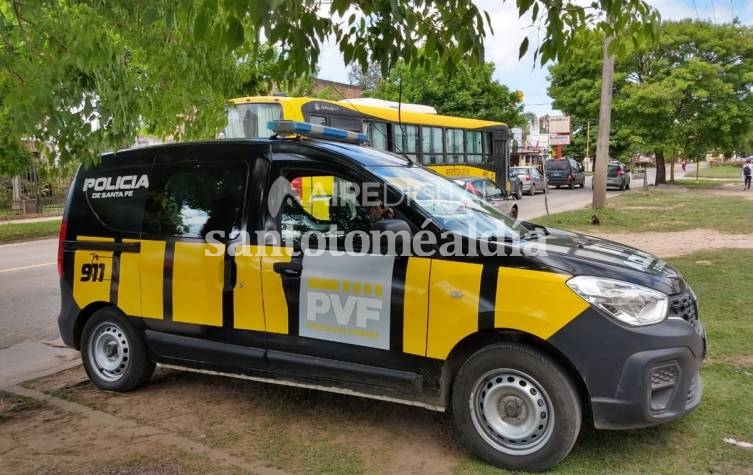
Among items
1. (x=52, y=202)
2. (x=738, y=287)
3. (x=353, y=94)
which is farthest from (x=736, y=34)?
(x=52, y=202)

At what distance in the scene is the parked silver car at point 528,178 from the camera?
3359 cm

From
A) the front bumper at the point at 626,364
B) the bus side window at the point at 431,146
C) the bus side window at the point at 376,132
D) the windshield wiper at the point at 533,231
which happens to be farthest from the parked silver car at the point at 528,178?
the front bumper at the point at 626,364

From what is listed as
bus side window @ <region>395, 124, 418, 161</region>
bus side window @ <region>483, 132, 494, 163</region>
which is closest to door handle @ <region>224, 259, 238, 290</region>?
bus side window @ <region>395, 124, 418, 161</region>

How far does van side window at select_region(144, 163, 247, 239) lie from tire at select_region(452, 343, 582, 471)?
184 cm

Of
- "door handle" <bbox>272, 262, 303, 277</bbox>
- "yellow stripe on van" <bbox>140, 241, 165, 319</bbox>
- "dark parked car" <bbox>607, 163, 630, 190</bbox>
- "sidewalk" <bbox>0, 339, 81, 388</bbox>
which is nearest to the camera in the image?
"door handle" <bbox>272, 262, 303, 277</bbox>

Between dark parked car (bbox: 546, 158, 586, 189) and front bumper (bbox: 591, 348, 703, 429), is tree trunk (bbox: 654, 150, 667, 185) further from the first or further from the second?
front bumper (bbox: 591, 348, 703, 429)

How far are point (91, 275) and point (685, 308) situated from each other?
13.4 feet

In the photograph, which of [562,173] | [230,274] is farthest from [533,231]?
[562,173]

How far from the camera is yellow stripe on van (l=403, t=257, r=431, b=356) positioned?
3514mm

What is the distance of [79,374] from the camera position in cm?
520

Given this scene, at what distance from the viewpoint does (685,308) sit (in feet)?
11.3

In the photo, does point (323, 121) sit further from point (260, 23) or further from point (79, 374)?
point (260, 23)

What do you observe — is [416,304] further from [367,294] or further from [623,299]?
[623,299]

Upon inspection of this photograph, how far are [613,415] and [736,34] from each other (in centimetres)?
3714
